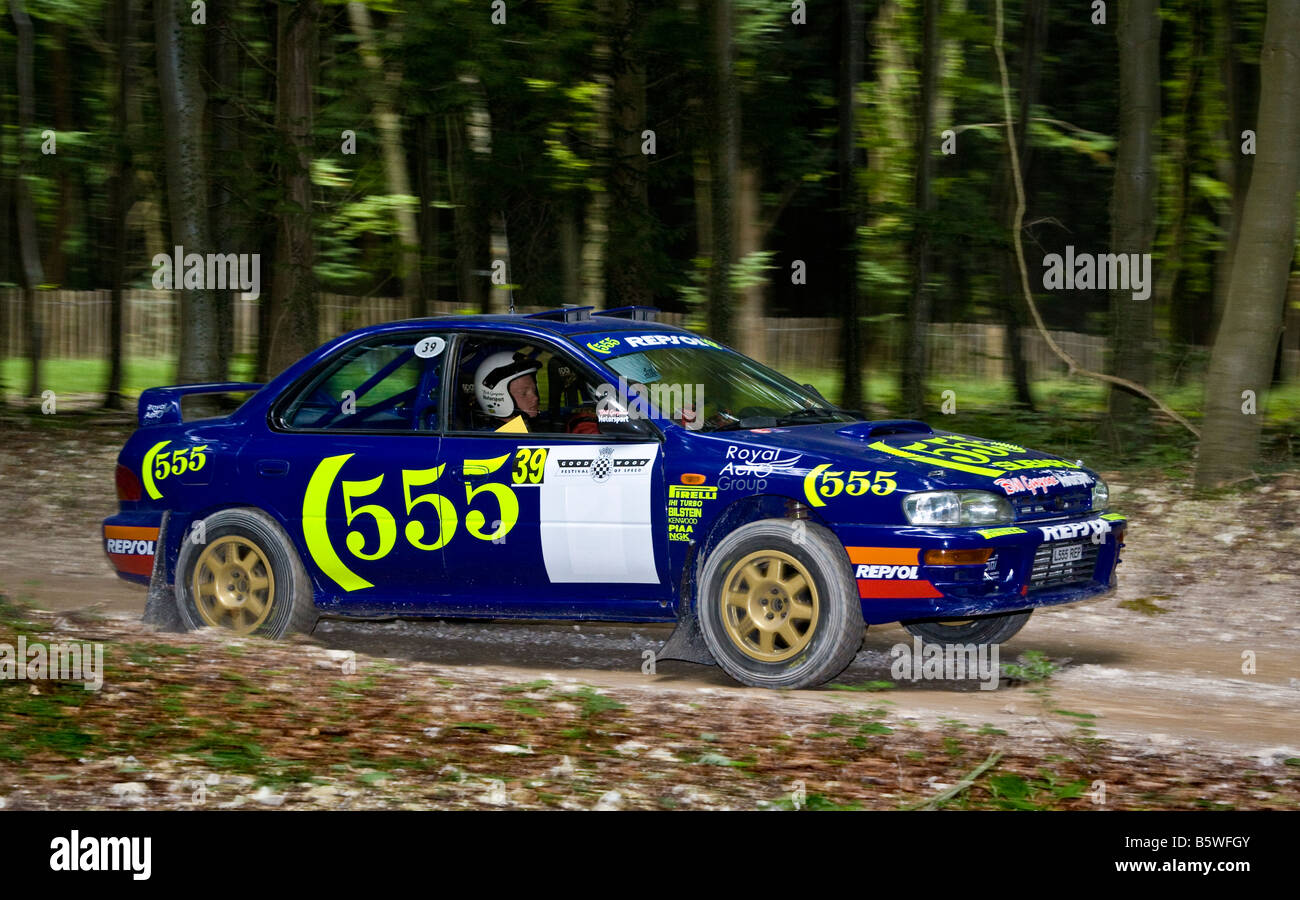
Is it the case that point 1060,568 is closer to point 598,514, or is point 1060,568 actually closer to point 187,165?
point 598,514

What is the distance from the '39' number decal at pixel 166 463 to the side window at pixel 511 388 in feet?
5.10

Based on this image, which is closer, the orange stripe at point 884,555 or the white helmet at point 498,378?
the orange stripe at point 884,555

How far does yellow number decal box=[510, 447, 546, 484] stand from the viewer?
803 cm

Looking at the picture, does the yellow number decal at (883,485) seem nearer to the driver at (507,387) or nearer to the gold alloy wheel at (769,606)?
the gold alloy wheel at (769,606)

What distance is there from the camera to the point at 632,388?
8.08m

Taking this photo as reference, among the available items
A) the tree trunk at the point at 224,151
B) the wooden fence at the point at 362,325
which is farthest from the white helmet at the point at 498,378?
the wooden fence at the point at 362,325

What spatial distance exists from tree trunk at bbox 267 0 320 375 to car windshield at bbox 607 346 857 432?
940 cm

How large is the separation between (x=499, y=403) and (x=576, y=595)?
1.08 m

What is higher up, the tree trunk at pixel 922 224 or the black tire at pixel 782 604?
the tree trunk at pixel 922 224

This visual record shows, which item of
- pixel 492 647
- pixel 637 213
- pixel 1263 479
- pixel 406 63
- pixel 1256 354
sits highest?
pixel 406 63

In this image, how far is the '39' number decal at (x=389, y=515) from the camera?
8141 mm

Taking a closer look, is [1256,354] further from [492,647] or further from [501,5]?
[501,5]

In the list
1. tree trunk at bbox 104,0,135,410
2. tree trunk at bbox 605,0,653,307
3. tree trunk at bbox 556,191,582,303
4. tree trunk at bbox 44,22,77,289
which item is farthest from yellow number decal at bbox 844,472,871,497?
tree trunk at bbox 44,22,77,289

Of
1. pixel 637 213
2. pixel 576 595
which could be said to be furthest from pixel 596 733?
pixel 637 213
